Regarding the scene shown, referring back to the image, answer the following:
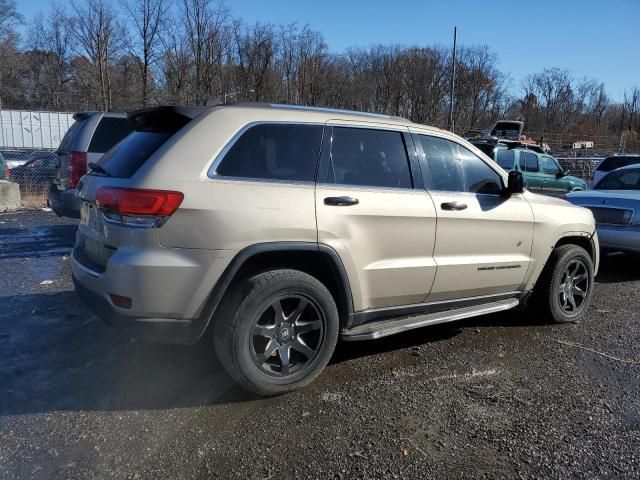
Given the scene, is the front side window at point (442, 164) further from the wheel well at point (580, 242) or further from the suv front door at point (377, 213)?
the wheel well at point (580, 242)

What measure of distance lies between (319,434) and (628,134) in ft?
213

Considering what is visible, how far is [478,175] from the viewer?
14.5 ft

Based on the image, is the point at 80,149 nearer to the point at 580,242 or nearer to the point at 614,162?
the point at 580,242

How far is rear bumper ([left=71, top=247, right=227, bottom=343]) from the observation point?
3008 mm

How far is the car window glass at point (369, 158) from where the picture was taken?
3.68m

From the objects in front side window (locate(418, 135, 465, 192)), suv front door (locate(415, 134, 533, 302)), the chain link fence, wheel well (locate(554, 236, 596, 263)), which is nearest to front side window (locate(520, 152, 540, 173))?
wheel well (locate(554, 236, 596, 263))

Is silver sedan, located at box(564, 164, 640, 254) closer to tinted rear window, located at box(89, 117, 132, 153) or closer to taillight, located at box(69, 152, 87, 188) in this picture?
tinted rear window, located at box(89, 117, 132, 153)

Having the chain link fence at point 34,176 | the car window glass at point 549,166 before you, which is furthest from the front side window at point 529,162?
the chain link fence at point 34,176

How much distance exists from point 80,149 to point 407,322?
613cm

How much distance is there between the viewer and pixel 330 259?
347 cm

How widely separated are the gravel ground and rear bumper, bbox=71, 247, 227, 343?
0.56m

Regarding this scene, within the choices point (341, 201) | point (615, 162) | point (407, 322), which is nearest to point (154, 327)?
point (341, 201)

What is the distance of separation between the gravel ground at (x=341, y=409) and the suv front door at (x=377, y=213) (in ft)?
2.27

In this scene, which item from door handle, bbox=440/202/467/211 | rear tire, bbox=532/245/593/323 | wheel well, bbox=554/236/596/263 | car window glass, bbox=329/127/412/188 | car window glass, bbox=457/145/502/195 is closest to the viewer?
car window glass, bbox=329/127/412/188
